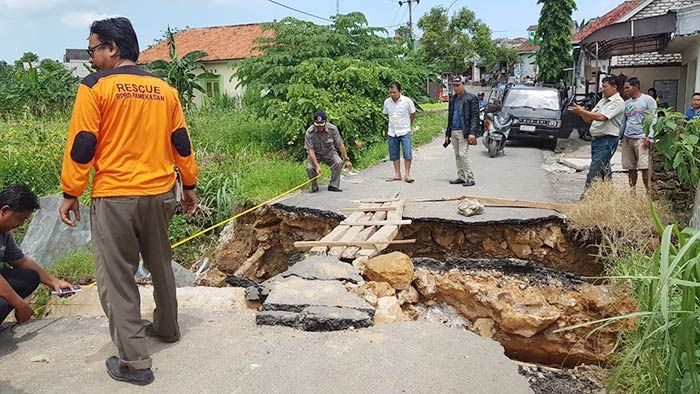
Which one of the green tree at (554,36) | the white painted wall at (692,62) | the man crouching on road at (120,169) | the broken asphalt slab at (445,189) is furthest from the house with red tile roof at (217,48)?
the man crouching on road at (120,169)

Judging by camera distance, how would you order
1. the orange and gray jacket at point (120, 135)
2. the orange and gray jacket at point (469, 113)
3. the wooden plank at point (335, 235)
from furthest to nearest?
the orange and gray jacket at point (469, 113), the wooden plank at point (335, 235), the orange and gray jacket at point (120, 135)

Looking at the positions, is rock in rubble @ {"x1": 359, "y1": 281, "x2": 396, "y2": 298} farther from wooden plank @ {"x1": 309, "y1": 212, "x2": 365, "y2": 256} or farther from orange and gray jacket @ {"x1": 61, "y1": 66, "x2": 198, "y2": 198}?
orange and gray jacket @ {"x1": 61, "y1": 66, "x2": 198, "y2": 198}

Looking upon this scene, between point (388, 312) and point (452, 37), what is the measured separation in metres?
39.3

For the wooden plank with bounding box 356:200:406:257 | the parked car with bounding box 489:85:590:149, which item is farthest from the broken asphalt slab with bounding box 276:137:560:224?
the parked car with bounding box 489:85:590:149

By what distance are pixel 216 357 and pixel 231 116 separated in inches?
518

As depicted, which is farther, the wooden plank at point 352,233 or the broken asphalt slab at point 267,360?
the wooden plank at point 352,233

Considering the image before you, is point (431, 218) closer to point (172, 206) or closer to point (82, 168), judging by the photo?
point (172, 206)

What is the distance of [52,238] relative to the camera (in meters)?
6.71

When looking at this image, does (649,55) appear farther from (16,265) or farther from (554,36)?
(16,265)

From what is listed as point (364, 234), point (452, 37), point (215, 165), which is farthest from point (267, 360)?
point (452, 37)

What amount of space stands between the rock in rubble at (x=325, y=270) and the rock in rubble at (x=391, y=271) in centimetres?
14

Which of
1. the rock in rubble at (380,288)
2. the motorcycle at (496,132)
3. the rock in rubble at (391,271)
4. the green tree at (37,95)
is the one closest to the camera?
the rock in rubble at (380,288)

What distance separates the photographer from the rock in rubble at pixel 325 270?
4.97 metres

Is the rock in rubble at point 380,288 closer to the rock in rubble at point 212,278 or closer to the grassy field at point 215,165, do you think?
the rock in rubble at point 212,278
